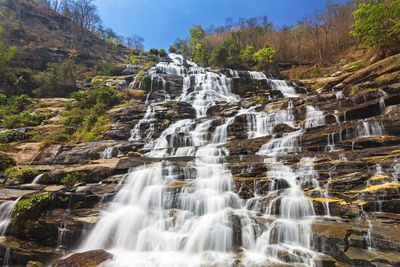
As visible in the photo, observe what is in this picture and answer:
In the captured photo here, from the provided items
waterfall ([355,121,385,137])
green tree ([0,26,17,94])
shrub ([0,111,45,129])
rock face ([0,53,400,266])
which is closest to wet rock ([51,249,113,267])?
rock face ([0,53,400,266])

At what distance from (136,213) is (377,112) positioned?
11432 mm

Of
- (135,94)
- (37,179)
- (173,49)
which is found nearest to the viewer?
(37,179)

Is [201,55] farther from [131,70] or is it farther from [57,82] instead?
[57,82]

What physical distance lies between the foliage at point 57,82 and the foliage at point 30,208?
2270 centimetres

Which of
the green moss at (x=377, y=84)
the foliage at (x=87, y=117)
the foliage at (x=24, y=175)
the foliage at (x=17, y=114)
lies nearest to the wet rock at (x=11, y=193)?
the foliage at (x=24, y=175)

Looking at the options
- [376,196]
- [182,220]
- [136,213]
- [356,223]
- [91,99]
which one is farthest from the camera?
[91,99]

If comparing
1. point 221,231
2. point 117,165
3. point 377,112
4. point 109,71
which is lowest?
point 221,231

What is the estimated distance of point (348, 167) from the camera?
5.88 meters

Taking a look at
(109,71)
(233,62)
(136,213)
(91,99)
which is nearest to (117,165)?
(136,213)

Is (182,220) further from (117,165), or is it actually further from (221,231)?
(117,165)

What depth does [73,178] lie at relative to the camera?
8.16 m

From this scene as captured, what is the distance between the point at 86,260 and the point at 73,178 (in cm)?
456

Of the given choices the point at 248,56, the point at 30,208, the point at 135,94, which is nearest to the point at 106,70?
the point at 135,94

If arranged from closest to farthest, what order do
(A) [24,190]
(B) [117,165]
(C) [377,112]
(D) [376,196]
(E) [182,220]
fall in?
(D) [376,196] < (E) [182,220] < (A) [24,190] < (B) [117,165] < (C) [377,112]
